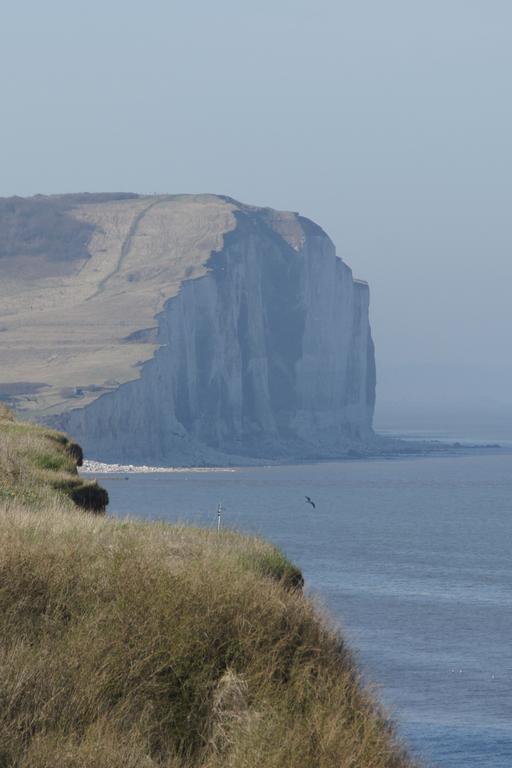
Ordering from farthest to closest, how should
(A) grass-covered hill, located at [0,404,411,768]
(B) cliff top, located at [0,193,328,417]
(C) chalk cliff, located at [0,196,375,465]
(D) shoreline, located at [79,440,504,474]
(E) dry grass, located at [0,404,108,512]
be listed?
(B) cliff top, located at [0,193,328,417] < (C) chalk cliff, located at [0,196,375,465] < (D) shoreline, located at [79,440,504,474] < (E) dry grass, located at [0,404,108,512] < (A) grass-covered hill, located at [0,404,411,768]

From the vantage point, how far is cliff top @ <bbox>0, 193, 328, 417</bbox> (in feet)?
461

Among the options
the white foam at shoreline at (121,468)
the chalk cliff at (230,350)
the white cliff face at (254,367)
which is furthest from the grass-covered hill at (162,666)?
the white cliff face at (254,367)

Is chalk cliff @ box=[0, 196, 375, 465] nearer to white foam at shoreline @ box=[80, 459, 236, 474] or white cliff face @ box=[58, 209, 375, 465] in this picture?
white cliff face @ box=[58, 209, 375, 465]

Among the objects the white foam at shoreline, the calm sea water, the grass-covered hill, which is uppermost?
the grass-covered hill

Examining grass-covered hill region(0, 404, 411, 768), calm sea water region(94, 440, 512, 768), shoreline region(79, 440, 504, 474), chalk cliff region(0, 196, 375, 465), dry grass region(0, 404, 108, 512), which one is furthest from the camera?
chalk cliff region(0, 196, 375, 465)

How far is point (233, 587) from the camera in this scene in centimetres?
946

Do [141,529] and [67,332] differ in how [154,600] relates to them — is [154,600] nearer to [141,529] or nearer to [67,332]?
[141,529]

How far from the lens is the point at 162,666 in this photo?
8523 mm

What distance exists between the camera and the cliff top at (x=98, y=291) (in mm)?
140500

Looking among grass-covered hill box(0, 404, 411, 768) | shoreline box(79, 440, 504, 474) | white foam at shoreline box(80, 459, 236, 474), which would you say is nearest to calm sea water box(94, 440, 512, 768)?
grass-covered hill box(0, 404, 411, 768)

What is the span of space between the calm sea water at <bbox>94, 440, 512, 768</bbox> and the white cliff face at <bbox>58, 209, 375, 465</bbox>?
7.74 meters

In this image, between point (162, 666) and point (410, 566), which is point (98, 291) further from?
point (162, 666)

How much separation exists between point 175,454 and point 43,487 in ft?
411

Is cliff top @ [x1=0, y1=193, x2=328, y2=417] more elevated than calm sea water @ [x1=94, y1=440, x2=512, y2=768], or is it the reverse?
cliff top @ [x1=0, y1=193, x2=328, y2=417]
